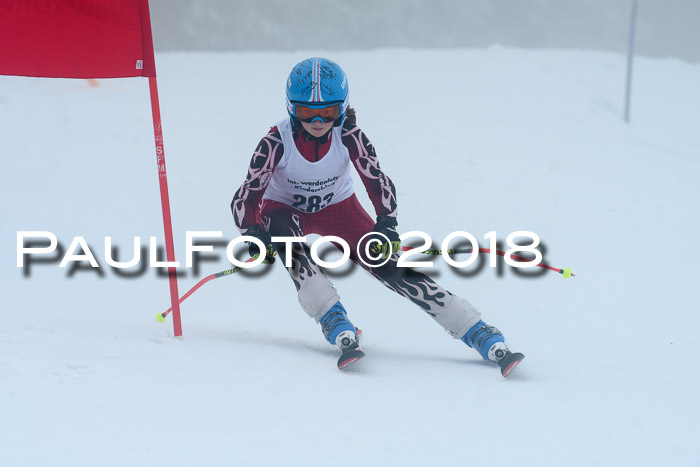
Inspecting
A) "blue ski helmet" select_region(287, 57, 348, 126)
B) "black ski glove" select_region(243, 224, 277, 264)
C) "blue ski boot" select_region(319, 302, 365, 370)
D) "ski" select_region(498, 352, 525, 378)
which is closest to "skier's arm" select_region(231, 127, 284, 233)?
"black ski glove" select_region(243, 224, 277, 264)

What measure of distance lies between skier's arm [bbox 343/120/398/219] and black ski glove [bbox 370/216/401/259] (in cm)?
3

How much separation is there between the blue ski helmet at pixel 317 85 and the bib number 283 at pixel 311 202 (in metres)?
0.48

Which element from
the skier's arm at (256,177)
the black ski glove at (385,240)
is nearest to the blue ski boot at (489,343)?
the black ski glove at (385,240)

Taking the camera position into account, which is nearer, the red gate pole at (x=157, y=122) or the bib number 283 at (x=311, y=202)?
the red gate pole at (x=157, y=122)

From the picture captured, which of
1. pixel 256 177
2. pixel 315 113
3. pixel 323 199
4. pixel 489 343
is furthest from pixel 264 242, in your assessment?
pixel 489 343

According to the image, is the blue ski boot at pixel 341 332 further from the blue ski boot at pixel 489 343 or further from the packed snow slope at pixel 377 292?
the blue ski boot at pixel 489 343

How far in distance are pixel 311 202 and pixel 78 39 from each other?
4.13 ft

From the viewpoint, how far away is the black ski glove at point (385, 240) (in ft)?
10.0

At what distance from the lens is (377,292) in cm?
478

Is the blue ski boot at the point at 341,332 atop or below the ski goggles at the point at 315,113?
below

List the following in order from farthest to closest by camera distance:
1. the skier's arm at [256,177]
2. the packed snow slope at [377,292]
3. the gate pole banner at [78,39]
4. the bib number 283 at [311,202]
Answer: the bib number 283 at [311,202]
the skier's arm at [256,177]
the gate pole banner at [78,39]
the packed snow slope at [377,292]

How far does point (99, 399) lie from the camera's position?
2174 millimetres

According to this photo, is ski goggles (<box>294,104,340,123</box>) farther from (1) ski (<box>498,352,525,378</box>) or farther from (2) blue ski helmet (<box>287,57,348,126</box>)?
(1) ski (<box>498,352,525,378</box>)

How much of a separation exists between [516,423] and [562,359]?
112 centimetres
